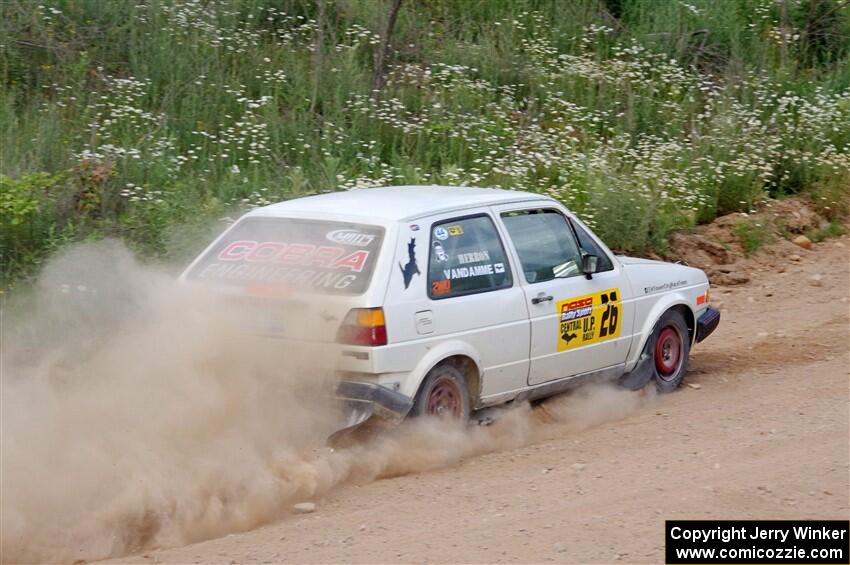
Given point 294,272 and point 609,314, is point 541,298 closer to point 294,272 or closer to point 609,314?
point 609,314

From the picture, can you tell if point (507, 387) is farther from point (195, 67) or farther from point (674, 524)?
point (195, 67)

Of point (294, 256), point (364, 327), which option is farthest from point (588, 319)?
point (294, 256)

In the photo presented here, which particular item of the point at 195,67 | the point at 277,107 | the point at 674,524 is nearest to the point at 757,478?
the point at 674,524

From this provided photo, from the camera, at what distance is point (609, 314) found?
7.64 meters

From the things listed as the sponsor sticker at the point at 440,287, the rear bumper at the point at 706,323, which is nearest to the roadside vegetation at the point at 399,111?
the rear bumper at the point at 706,323

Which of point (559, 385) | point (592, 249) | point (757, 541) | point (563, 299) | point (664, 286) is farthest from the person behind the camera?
point (664, 286)

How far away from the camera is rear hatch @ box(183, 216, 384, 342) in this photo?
247 inches

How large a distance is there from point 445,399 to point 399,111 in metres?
7.16

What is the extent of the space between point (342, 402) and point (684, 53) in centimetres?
1191

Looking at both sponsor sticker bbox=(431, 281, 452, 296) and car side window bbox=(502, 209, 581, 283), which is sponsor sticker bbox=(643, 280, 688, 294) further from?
sponsor sticker bbox=(431, 281, 452, 296)

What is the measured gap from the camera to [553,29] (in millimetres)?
16266

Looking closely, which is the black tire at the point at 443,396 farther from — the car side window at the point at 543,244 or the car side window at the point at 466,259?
the car side window at the point at 543,244

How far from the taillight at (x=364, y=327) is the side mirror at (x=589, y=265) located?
1857 mm

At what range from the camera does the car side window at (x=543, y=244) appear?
23.5ft
